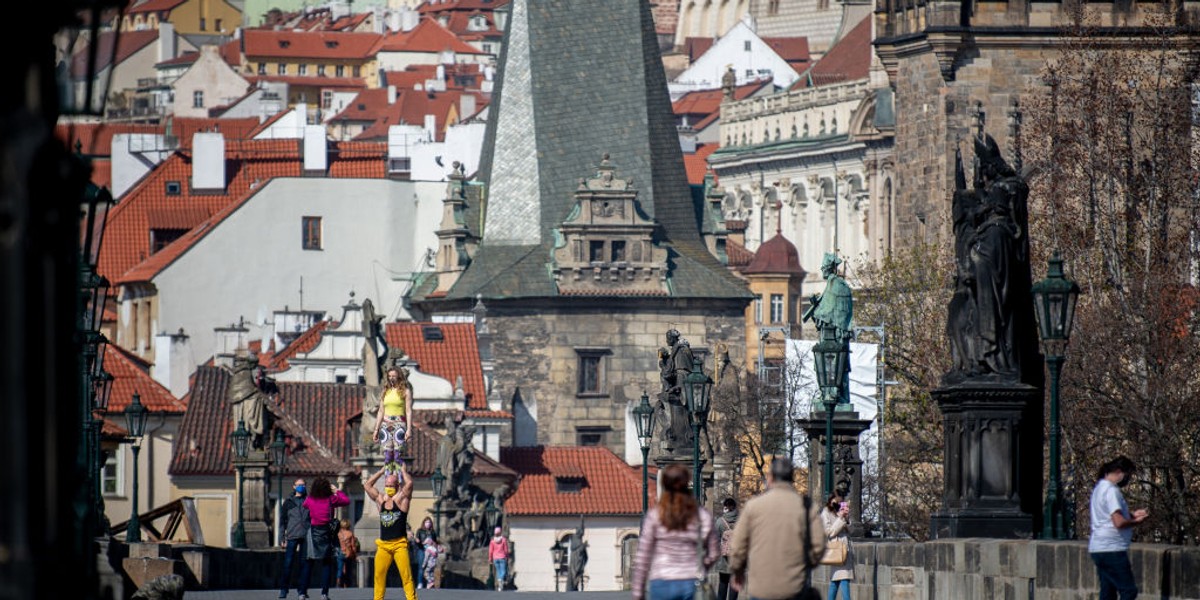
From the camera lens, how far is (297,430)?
75750 mm

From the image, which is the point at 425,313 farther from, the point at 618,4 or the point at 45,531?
the point at 45,531

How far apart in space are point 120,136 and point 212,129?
22434mm

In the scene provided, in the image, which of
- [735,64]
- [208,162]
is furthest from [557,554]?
[735,64]

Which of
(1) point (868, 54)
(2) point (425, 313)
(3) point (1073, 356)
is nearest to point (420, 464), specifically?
(2) point (425, 313)

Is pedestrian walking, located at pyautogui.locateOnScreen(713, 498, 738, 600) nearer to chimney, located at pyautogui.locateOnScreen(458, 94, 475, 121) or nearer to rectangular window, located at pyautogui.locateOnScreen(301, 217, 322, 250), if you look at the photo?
rectangular window, located at pyautogui.locateOnScreen(301, 217, 322, 250)

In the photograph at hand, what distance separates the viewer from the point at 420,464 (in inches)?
2990

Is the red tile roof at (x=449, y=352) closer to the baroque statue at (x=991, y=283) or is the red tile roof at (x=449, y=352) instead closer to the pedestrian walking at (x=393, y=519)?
the baroque statue at (x=991, y=283)

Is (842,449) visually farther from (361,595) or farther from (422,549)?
(422,549)

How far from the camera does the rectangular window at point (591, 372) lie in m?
93.3

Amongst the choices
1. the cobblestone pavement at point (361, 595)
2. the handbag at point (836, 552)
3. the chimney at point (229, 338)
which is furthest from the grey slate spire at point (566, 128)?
the handbag at point (836, 552)

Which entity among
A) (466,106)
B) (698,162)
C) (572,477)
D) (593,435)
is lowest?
(572,477)

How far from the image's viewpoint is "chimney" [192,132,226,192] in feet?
351

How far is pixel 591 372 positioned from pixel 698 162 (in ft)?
171

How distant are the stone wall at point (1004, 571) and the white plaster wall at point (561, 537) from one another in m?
59.7
